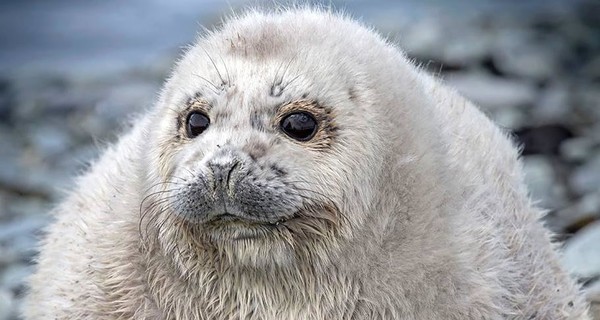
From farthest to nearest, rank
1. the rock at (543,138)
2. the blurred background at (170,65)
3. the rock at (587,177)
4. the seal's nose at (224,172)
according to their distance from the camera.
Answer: the rock at (543,138), the rock at (587,177), the blurred background at (170,65), the seal's nose at (224,172)

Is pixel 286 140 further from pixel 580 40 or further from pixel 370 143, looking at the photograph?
pixel 580 40

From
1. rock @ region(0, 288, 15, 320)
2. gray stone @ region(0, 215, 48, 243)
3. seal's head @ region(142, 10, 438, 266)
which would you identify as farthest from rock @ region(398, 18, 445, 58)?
seal's head @ region(142, 10, 438, 266)

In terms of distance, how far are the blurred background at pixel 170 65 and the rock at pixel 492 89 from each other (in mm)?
22

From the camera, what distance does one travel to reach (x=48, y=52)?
17.0m

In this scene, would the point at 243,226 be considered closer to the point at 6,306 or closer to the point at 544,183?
the point at 6,306

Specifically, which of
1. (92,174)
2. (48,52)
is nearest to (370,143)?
(92,174)

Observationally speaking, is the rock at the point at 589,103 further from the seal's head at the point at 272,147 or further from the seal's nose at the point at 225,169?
the seal's nose at the point at 225,169

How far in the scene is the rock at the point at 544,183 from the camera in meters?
9.88

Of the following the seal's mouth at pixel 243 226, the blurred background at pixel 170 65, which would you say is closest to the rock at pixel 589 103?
the blurred background at pixel 170 65

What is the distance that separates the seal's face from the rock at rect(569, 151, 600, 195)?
5176 mm

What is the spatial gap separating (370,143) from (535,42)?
30.9 feet

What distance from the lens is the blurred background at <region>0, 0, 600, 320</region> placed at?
32.4ft

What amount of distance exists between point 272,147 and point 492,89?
25.4ft

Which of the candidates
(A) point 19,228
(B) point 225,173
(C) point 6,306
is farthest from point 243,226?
(A) point 19,228
